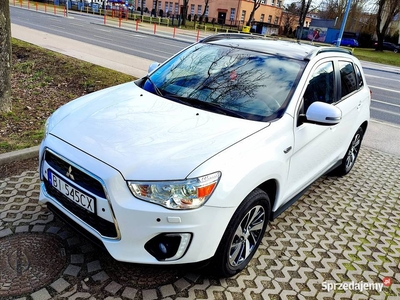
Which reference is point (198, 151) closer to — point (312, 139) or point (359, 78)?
point (312, 139)

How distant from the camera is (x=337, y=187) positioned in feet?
15.9

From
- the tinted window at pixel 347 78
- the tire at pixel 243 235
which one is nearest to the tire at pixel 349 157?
the tinted window at pixel 347 78

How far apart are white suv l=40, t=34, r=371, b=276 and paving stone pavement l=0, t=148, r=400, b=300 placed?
0.29 m

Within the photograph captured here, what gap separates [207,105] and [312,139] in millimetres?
1100

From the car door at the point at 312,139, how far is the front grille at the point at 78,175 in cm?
→ 167

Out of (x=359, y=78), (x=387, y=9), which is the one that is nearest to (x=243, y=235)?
(x=359, y=78)

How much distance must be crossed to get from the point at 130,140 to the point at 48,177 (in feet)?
2.53

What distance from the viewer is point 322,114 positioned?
9.77ft

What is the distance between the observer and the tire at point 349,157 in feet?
16.1

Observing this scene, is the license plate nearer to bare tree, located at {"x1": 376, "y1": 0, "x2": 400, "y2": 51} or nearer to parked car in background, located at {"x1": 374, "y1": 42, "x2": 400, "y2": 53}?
bare tree, located at {"x1": 376, "y1": 0, "x2": 400, "y2": 51}

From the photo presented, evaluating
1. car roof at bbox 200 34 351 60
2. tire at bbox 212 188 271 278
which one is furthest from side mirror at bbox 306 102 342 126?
tire at bbox 212 188 271 278

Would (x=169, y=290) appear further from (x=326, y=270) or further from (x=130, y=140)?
(x=326, y=270)

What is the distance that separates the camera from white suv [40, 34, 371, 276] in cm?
226

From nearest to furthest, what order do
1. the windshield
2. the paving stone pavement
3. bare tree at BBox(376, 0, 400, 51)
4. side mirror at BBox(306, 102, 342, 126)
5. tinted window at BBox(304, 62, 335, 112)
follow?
1. the paving stone pavement
2. side mirror at BBox(306, 102, 342, 126)
3. the windshield
4. tinted window at BBox(304, 62, 335, 112)
5. bare tree at BBox(376, 0, 400, 51)
